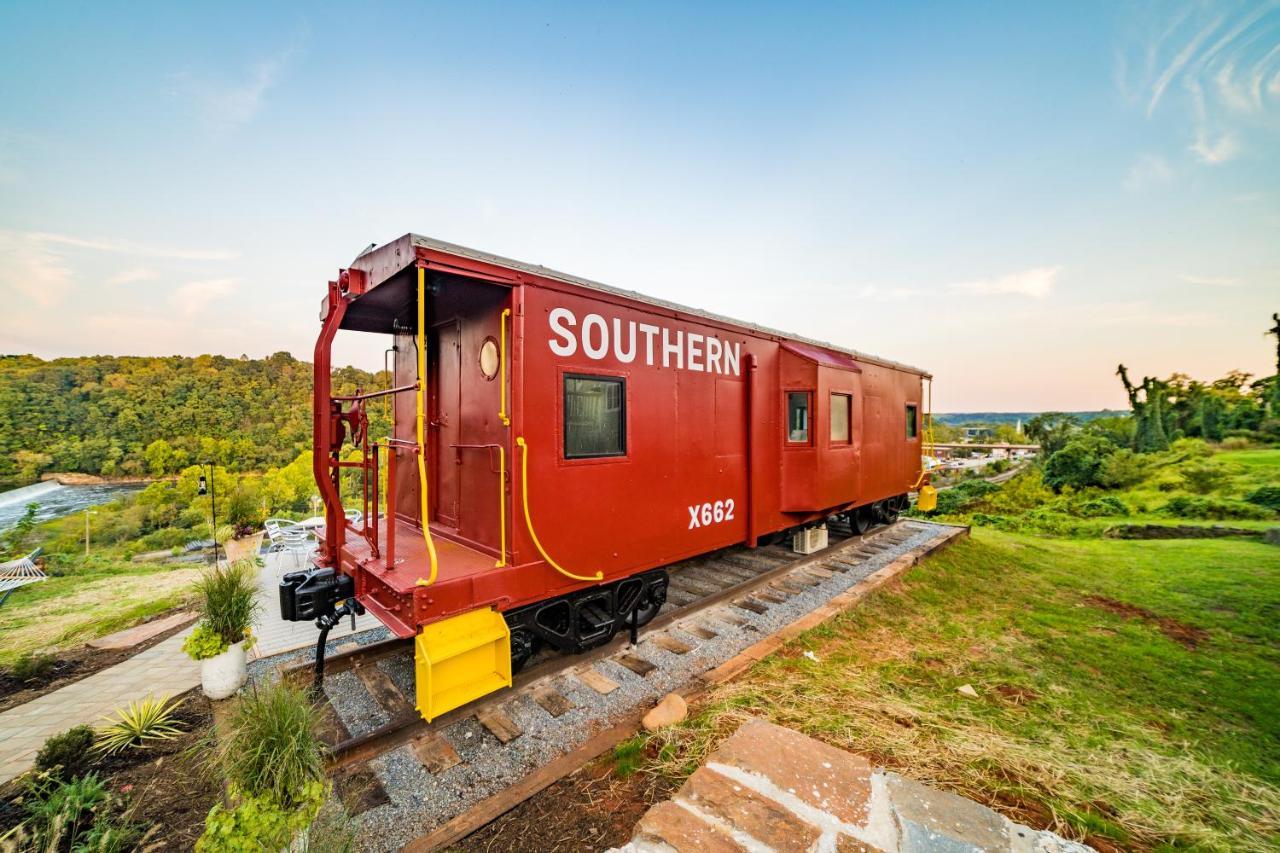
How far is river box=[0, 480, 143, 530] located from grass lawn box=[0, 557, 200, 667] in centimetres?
575

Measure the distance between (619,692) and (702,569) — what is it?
146 inches

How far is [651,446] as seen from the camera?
15.8ft

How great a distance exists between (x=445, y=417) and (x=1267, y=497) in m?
20.4

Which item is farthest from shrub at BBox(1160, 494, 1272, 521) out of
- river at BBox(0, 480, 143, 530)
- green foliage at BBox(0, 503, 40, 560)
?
river at BBox(0, 480, 143, 530)

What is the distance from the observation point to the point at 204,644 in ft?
12.7

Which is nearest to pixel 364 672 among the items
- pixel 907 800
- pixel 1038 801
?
pixel 907 800

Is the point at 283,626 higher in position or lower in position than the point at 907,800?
lower

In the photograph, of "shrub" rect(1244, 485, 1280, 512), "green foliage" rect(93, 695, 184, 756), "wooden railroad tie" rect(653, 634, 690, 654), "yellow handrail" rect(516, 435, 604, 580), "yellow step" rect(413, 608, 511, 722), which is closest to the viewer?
"yellow step" rect(413, 608, 511, 722)

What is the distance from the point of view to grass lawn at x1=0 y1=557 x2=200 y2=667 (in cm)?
546

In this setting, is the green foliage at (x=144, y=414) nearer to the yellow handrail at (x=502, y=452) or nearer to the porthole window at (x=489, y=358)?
the porthole window at (x=489, y=358)

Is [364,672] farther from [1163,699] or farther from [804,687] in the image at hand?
[1163,699]

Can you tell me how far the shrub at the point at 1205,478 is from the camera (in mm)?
14453

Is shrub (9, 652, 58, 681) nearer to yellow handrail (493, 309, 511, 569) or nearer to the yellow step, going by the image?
the yellow step

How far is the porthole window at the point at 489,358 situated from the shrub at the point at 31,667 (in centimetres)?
516
